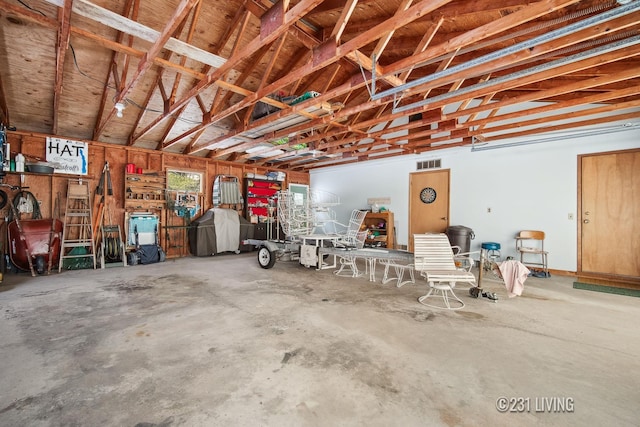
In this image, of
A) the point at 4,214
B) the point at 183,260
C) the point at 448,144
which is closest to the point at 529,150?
the point at 448,144

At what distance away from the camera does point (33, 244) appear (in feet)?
17.8

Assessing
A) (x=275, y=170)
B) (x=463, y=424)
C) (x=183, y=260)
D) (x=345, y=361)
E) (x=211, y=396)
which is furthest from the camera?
(x=275, y=170)

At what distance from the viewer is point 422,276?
543 centimetres

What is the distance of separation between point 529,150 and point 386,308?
5.60 m

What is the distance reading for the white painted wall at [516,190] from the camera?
5.67 metres

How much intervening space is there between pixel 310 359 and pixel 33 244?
669cm

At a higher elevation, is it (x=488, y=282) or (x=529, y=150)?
(x=529, y=150)

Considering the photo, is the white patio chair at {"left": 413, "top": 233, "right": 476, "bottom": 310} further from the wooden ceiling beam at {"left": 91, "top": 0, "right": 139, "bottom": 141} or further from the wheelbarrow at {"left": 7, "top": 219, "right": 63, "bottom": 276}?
the wheelbarrow at {"left": 7, "top": 219, "right": 63, "bottom": 276}

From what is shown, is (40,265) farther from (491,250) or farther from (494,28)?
(491,250)

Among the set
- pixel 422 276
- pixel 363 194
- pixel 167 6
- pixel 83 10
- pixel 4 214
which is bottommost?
pixel 422 276

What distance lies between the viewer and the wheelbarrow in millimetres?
5281

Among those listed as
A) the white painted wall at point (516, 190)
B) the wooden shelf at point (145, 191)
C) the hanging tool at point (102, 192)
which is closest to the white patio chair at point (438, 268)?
the white painted wall at point (516, 190)

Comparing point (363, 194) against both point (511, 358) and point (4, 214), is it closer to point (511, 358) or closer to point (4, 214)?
point (511, 358)

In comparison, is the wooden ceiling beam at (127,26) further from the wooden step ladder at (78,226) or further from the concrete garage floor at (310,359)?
the wooden step ladder at (78,226)
